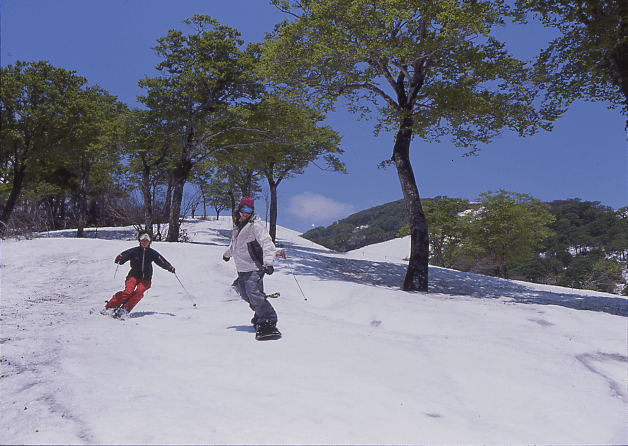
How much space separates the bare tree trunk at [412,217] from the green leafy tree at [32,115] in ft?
66.9

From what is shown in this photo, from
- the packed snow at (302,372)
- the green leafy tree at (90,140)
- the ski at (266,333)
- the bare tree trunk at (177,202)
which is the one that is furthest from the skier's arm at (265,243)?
the green leafy tree at (90,140)

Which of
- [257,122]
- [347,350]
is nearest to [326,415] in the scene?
[347,350]

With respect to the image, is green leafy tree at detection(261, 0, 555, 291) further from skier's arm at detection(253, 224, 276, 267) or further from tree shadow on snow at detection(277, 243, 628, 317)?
skier's arm at detection(253, 224, 276, 267)

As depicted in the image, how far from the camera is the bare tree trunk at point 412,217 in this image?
11.6 m

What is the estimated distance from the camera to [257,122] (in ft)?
61.5

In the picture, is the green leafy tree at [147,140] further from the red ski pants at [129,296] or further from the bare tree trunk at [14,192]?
the red ski pants at [129,296]

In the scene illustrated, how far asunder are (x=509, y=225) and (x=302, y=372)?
35120 mm

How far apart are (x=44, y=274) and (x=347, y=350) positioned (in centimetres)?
876

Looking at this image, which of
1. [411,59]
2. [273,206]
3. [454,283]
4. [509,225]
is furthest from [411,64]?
[509,225]

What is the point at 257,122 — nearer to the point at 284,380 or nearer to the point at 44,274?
the point at 44,274

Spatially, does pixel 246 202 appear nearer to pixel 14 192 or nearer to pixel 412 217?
pixel 412 217

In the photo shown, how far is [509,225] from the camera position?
3356 cm

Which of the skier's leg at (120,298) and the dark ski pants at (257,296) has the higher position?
the dark ski pants at (257,296)

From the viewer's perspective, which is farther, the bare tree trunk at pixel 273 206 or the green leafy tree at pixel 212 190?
the green leafy tree at pixel 212 190
